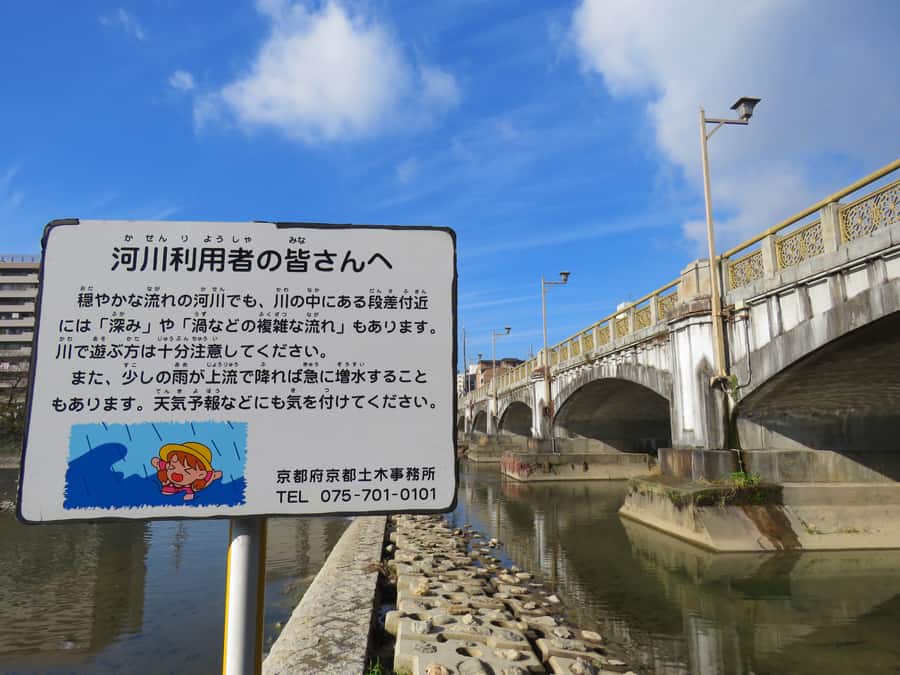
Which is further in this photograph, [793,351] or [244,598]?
[793,351]

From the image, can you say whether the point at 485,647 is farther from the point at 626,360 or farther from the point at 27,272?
the point at 27,272

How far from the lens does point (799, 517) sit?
11.3m

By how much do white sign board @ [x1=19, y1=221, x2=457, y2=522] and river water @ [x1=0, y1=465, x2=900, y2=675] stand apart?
520cm

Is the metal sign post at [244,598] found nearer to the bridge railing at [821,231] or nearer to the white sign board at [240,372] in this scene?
the white sign board at [240,372]

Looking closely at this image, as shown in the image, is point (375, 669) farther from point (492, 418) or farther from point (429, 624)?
point (492, 418)

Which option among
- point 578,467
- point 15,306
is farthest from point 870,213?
point 15,306

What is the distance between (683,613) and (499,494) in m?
14.7


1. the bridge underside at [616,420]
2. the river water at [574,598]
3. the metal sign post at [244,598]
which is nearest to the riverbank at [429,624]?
the river water at [574,598]

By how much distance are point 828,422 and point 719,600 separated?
23.0 feet

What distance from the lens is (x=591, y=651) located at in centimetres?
594

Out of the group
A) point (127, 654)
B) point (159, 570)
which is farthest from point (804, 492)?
point (159, 570)

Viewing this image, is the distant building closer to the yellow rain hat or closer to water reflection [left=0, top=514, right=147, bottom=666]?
water reflection [left=0, top=514, right=147, bottom=666]

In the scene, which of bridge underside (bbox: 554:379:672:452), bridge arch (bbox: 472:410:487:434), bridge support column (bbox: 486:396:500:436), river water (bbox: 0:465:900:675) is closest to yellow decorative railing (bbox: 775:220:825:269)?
river water (bbox: 0:465:900:675)

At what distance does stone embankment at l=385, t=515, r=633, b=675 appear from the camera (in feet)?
15.8
